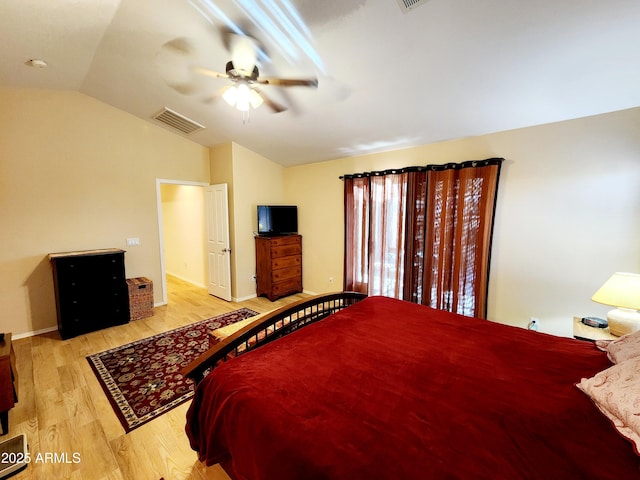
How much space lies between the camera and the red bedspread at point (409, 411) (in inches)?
33.6

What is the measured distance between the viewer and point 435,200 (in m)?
3.31

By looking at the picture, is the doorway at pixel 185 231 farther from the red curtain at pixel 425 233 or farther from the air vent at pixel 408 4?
the air vent at pixel 408 4

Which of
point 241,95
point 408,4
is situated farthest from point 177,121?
point 408,4

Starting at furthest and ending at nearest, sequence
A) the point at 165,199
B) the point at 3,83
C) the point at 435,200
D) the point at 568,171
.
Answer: the point at 165,199, the point at 435,200, the point at 3,83, the point at 568,171

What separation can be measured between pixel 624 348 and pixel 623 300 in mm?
860

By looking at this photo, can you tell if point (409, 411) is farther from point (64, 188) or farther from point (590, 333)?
point (64, 188)

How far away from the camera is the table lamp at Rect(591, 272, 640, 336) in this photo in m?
1.86

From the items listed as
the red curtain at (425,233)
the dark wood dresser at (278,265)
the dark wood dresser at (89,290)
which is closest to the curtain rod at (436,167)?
the red curtain at (425,233)

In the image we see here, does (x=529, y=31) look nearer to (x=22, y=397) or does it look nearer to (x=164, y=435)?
(x=164, y=435)

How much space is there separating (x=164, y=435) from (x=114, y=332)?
224 cm

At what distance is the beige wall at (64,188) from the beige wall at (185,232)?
→ 1.07 m

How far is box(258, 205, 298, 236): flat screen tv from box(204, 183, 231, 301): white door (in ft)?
1.96

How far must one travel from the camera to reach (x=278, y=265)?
462 centimetres

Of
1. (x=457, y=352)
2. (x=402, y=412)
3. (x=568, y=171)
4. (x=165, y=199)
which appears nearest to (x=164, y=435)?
(x=402, y=412)
